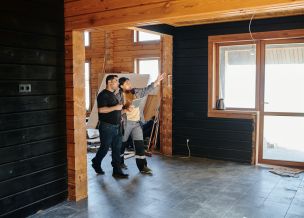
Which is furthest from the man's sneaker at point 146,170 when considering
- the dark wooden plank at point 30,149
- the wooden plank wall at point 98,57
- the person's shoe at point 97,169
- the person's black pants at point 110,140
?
the wooden plank wall at point 98,57

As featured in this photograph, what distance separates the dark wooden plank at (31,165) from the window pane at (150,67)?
178 inches

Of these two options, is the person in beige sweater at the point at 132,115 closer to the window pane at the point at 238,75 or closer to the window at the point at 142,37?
the window pane at the point at 238,75

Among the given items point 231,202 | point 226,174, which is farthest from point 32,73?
point 226,174

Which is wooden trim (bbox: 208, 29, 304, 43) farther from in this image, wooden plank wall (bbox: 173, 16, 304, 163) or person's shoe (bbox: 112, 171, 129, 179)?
person's shoe (bbox: 112, 171, 129, 179)

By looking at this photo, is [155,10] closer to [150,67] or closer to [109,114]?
[109,114]

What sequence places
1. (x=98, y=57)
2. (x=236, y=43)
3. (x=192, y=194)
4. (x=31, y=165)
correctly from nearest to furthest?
1. (x=31, y=165)
2. (x=192, y=194)
3. (x=236, y=43)
4. (x=98, y=57)

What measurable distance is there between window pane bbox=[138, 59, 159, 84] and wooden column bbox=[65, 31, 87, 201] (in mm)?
4213

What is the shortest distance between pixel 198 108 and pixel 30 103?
349 cm

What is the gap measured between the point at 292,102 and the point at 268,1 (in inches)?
131

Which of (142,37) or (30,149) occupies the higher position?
(142,37)

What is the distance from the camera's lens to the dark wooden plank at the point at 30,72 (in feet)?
10.5

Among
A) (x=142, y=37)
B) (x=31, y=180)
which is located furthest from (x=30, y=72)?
(x=142, y=37)

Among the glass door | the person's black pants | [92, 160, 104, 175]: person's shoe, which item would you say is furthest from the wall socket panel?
the glass door

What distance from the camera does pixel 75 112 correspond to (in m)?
3.88
